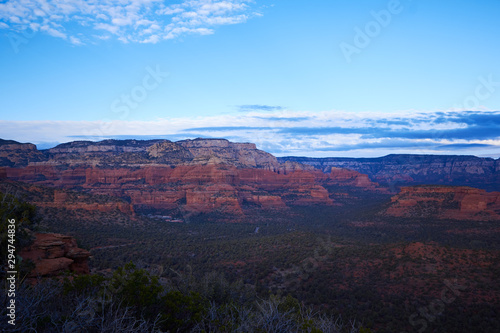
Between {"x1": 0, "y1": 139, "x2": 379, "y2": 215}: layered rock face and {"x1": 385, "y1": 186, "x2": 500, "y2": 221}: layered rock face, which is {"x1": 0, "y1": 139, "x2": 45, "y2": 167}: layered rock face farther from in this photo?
{"x1": 385, "y1": 186, "x2": 500, "y2": 221}: layered rock face

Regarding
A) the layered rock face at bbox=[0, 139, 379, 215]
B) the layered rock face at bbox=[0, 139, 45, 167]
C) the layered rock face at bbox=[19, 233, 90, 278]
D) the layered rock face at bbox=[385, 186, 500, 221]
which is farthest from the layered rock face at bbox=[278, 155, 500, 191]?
the layered rock face at bbox=[19, 233, 90, 278]

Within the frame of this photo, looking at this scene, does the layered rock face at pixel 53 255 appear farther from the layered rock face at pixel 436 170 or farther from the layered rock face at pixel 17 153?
the layered rock face at pixel 436 170

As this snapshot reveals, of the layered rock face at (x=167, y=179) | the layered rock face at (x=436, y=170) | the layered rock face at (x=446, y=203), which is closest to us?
the layered rock face at (x=446, y=203)

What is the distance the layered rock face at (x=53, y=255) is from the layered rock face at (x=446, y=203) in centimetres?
5523

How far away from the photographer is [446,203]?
56.4 m

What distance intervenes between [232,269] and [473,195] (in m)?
47.4

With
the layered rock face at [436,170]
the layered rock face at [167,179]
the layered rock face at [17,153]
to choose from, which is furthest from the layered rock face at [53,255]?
the layered rock face at [436,170]

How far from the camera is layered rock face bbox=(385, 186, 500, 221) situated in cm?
5153

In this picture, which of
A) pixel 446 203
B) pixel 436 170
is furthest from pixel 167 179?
pixel 436 170

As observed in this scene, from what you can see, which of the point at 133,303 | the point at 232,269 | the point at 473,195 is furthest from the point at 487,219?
the point at 133,303

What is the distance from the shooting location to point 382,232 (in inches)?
1890

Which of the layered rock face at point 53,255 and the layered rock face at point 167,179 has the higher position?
the layered rock face at point 53,255

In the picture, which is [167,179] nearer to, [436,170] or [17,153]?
[17,153]

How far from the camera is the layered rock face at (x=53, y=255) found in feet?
40.1
